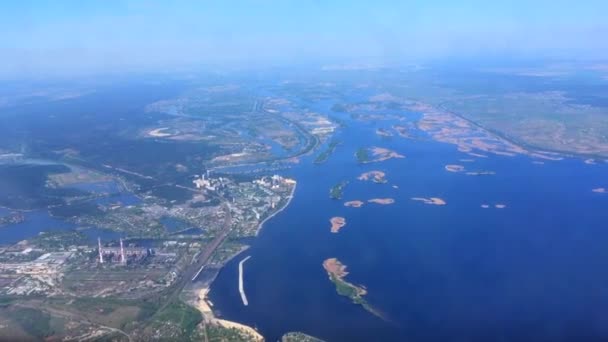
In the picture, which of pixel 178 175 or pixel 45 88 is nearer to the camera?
pixel 178 175

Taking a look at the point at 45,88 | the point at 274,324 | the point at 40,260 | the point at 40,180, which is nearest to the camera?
the point at 274,324

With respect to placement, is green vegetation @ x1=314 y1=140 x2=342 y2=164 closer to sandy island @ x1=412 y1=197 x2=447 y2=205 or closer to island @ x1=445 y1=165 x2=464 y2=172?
island @ x1=445 y1=165 x2=464 y2=172

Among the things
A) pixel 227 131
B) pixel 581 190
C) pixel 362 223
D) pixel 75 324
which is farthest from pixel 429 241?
pixel 227 131

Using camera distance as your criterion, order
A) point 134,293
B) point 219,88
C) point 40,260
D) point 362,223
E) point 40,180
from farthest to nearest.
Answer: point 219,88 → point 40,180 → point 362,223 → point 40,260 → point 134,293

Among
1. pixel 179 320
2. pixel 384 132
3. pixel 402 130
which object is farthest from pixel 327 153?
pixel 179 320

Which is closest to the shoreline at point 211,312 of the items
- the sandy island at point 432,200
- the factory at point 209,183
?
the factory at point 209,183

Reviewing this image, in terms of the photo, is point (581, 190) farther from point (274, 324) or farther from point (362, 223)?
point (274, 324)

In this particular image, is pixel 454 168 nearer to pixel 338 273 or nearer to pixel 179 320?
pixel 338 273
